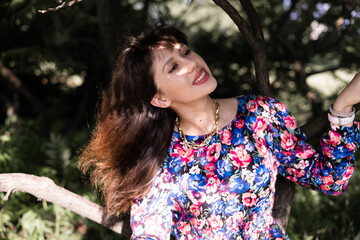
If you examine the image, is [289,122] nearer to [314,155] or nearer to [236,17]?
[314,155]

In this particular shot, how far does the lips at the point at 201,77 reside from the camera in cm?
166

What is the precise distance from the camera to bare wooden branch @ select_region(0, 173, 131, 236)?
1915 millimetres

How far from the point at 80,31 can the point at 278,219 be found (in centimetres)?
315

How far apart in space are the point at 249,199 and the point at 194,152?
0.34 meters

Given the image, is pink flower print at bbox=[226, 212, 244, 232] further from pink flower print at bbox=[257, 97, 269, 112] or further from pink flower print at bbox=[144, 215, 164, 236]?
pink flower print at bbox=[257, 97, 269, 112]

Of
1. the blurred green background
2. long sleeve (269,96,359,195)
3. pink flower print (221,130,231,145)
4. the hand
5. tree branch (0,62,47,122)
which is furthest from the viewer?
tree branch (0,62,47,122)

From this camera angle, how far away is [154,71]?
5.69 ft

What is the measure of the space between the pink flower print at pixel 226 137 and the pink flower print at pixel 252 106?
5.9 inches

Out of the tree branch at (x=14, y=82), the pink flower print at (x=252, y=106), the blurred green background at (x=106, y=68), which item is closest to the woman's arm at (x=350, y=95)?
the pink flower print at (x=252, y=106)

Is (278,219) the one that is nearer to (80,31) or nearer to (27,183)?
(27,183)

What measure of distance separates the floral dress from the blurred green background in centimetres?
86

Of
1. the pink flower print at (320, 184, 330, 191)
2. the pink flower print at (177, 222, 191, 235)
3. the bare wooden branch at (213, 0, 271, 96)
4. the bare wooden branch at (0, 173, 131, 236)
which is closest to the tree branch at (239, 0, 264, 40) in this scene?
the bare wooden branch at (213, 0, 271, 96)

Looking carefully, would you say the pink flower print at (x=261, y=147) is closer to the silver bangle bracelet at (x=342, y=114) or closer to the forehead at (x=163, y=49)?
the silver bangle bracelet at (x=342, y=114)

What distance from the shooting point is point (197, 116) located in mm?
1815
